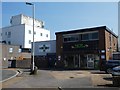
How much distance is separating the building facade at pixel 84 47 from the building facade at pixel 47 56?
Result: 3.71 m

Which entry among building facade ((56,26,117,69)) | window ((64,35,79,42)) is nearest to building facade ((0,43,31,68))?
building facade ((56,26,117,69))

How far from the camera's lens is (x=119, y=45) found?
47500 millimetres

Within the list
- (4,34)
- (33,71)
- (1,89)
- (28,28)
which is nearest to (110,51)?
(33,71)

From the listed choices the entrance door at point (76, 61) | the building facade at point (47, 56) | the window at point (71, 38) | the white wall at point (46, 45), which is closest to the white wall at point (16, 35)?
the white wall at point (46, 45)

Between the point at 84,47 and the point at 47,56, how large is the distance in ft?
33.0

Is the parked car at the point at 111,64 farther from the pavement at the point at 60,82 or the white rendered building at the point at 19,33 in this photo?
the white rendered building at the point at 19,33

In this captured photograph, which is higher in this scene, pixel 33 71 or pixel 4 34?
pixel 4 34

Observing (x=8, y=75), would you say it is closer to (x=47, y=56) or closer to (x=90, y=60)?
(x=90, y=60)

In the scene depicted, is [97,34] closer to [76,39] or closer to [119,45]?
[76,39]

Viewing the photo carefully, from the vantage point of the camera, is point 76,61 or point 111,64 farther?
point 76,61

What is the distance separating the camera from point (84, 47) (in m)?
38.6

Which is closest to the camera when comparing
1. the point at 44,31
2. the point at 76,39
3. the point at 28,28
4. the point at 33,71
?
the point at 33,71

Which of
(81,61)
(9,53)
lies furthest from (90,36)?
(9,53)

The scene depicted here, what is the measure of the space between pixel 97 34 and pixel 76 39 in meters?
4.11
